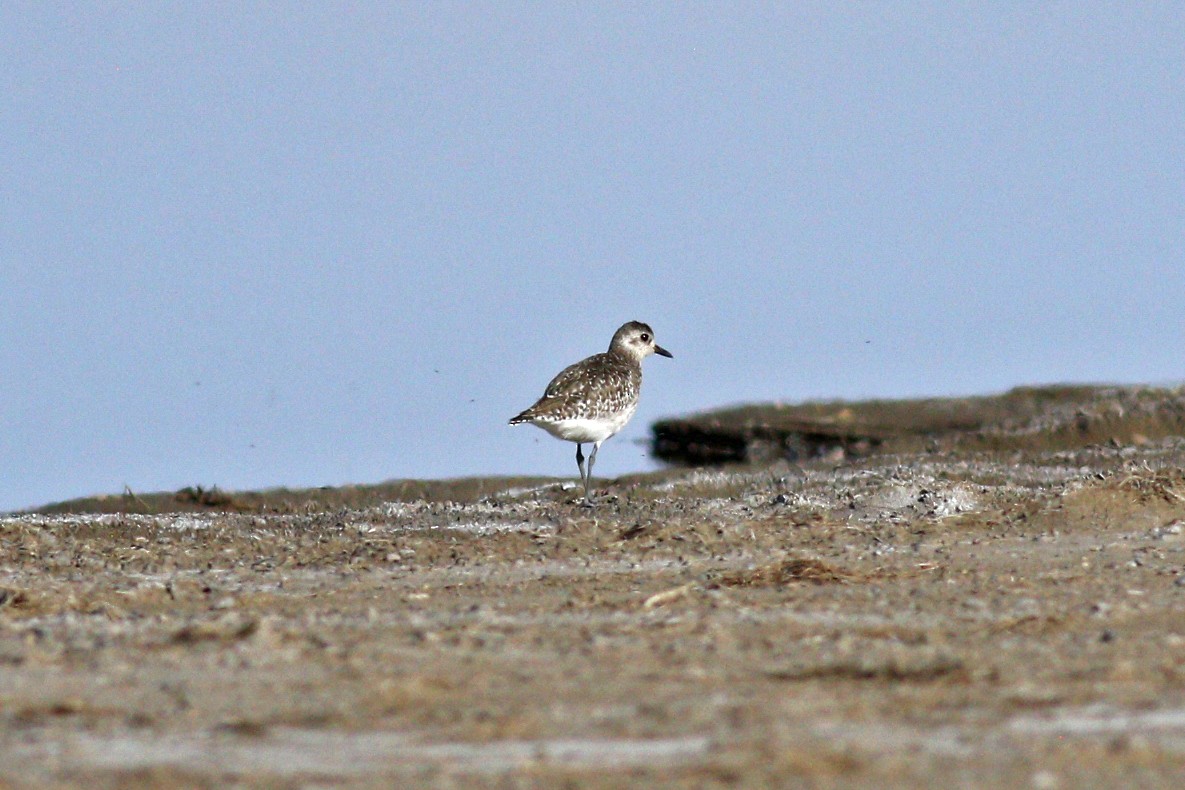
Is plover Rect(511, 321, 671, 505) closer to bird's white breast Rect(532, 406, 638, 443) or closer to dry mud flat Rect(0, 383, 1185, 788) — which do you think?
bird's white breast Rect(532, 406, 638, 443)

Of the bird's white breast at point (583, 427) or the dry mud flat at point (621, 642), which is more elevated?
the bird's white breast at point (583, 427)

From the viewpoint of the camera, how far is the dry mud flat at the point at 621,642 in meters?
5.28

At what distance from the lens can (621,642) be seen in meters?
7.56

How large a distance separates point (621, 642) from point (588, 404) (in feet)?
33.0

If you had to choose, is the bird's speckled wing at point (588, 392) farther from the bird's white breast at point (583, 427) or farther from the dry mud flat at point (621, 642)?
the dry mud flat at point (621, 642)

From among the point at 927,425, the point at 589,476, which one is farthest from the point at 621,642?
the point at 927,425

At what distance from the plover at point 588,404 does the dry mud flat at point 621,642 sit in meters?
2.05

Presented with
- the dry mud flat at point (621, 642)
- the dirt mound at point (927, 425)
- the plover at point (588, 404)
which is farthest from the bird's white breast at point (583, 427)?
the dirt mound at point (927, 425)

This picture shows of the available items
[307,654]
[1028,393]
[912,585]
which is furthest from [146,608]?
[1028,393]

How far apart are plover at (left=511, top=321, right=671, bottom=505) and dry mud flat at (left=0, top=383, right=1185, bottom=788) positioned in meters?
2.05

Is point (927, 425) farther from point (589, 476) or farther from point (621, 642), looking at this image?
point (621, 642)

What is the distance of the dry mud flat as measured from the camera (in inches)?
208

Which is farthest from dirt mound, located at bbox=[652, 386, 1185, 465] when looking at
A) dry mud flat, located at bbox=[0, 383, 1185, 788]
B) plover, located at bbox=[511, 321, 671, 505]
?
dry mud flat, located at bbox=[0, 383, 1185, 788]

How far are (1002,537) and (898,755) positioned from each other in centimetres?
785
